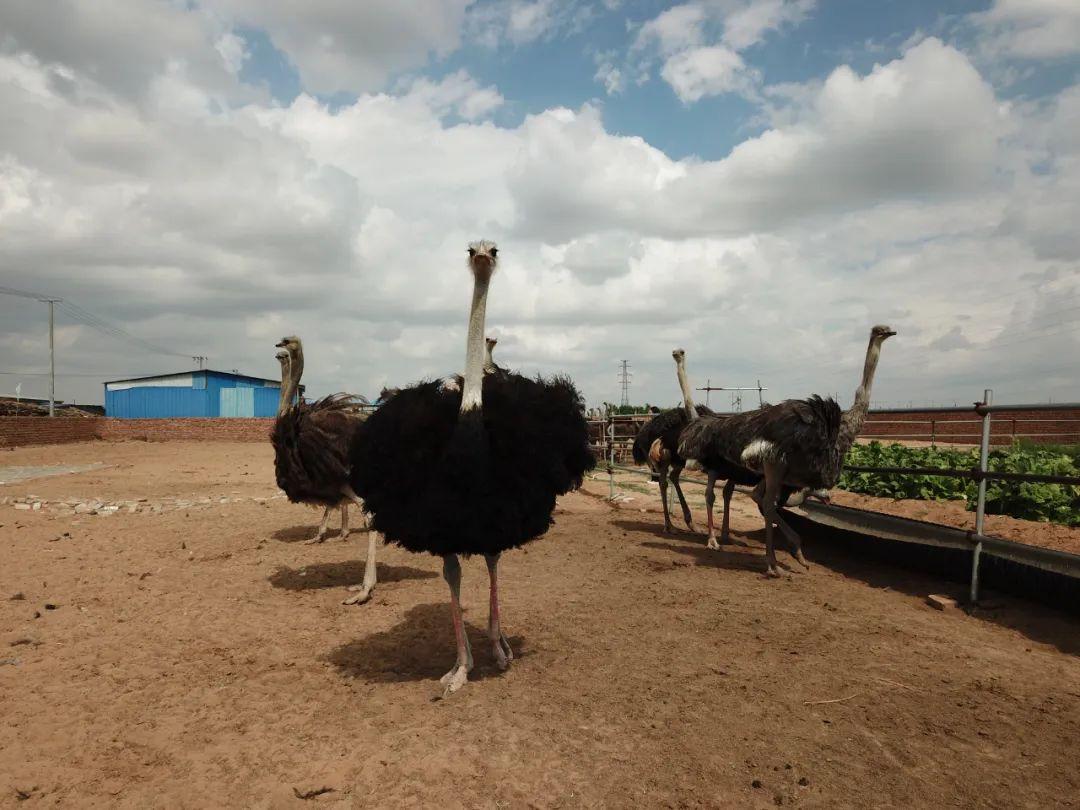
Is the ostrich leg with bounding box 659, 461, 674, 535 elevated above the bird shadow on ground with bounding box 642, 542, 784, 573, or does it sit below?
above

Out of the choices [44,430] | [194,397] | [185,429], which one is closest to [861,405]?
→ [44,430]

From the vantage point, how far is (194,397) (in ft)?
133

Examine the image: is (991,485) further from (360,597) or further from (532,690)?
(360,597)

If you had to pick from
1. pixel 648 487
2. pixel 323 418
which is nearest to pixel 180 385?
pixel 648 487

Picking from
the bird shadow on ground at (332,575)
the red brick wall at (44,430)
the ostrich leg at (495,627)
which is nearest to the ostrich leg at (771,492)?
the bird shadow on ground at (332,575)

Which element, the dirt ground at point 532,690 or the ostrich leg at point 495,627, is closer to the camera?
the dirt ground at point 532,690

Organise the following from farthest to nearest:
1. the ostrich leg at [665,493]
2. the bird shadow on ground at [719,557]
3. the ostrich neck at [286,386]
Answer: the ostrich leg at [665,493], the bird shadow on ground at [719,557], the ostrich neck at [286,386]

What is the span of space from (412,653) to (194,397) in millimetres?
41057

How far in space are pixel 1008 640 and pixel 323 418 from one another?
5.60 m

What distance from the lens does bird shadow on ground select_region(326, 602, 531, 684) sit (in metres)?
4.10

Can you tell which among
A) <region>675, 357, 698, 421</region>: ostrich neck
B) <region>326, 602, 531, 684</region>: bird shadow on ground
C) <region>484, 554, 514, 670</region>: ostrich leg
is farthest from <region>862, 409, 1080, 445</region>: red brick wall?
<region>484, 554, 514, 670</region>: ostrich leg

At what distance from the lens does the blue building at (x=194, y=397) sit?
A: 40.6 meters

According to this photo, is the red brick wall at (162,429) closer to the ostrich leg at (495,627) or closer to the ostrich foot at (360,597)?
the ostrich foot at (360,597)

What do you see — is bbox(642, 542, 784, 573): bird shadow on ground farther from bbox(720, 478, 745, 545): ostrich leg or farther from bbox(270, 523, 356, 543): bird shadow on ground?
bbox(270, 523, 356, 543): bird shadow on ground
